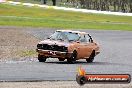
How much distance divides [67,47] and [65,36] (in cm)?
116

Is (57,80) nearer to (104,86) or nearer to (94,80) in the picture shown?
(104,86)

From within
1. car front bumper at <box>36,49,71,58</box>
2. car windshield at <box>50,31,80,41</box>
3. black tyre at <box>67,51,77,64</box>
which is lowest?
black tyre at <box>67,51,77,64</box>

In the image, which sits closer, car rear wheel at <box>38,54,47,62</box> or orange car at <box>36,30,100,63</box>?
orange car at <box>36,30,100,63</box>

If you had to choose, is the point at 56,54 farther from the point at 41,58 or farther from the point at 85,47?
the point at 85,47

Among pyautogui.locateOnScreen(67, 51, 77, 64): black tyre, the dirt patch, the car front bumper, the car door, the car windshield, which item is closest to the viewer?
the car front bumper

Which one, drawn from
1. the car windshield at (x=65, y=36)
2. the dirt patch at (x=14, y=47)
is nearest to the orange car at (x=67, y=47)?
the car windshield at (x=65, y=36)

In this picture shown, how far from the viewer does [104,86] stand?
49.2ft

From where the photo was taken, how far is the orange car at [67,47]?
899 inches

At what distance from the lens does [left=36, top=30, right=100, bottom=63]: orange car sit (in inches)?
899

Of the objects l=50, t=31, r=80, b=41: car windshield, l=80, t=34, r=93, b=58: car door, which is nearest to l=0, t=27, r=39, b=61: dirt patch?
l=50, t=31, r=80, b=41: car windshield

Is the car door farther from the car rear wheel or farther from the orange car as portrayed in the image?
the car rear wheel

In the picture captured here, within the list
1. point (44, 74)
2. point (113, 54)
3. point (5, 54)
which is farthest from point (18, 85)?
point (113, 54)

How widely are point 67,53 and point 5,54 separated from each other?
176 inches

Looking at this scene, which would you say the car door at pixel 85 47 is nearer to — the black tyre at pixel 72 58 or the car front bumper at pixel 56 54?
the black tyre at pixel 72 58
